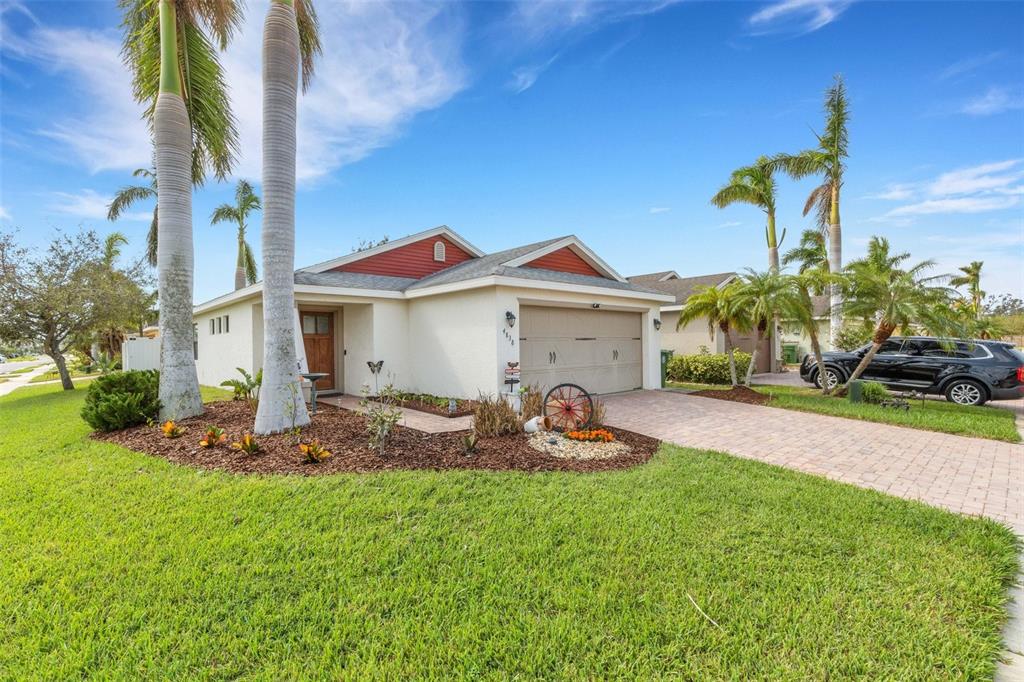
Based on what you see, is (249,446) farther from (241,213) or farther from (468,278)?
(241,213)

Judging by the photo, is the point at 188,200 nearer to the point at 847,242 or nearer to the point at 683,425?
the point at 683,425

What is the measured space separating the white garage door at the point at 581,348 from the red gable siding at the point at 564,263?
1.65 m

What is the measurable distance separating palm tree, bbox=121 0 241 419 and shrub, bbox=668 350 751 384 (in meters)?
14.7

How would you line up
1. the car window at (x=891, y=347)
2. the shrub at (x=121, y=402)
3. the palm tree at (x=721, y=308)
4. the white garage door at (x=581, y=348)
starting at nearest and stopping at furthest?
the shrub at (x=121, y=402)
the white garage door at (x=581, y=348)
the car window at (x=891, y=347)
the palm tree at (x=721, y=308)

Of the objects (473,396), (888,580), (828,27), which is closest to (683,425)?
(473,396)

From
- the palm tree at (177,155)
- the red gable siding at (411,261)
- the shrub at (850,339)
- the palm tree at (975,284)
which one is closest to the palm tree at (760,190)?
the shrub at (850,339)

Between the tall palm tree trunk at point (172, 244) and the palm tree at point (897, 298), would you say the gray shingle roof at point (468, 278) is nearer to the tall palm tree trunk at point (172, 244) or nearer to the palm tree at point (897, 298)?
the tall palm tree trunk at point (172, 244)

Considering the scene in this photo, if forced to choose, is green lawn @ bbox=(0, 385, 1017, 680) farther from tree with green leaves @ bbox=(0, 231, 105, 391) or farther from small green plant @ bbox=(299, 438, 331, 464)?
tree with green leaves @ bbox=(0, 231, 105, 391)

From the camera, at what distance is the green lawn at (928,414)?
7.71 m

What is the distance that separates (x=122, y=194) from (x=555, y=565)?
1069 inches

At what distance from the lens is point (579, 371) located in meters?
11.8

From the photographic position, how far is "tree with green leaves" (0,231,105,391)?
1541 centimetres

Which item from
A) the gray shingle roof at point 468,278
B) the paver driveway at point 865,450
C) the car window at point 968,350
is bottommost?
the paver driveway at point 865,450

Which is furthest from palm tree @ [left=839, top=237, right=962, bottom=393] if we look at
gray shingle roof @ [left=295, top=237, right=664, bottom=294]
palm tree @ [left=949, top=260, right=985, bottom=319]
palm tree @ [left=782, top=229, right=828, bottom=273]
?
palm tree @ [left=949, top=260, right=985, bottom=319]
